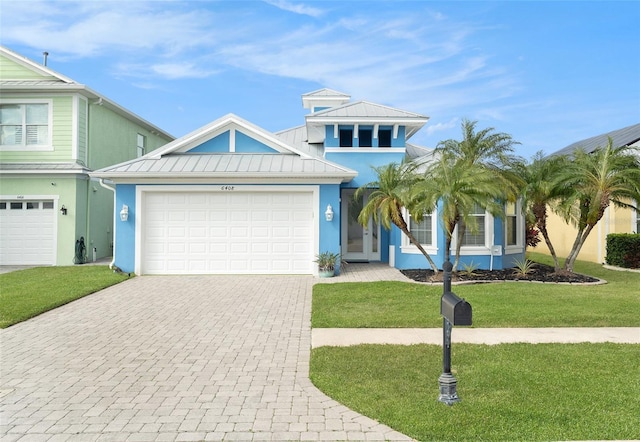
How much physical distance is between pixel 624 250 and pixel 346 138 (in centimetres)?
1046

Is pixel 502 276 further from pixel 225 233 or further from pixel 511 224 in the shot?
pixel 225 233

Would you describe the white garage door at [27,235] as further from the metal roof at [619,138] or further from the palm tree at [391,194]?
the metal roof at [619,138]

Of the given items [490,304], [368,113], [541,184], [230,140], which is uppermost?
[368,113]

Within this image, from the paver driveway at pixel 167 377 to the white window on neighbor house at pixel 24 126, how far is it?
33.3 feet

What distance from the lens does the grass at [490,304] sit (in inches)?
304

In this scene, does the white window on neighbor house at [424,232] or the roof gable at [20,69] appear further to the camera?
the roof gable at [20,69]

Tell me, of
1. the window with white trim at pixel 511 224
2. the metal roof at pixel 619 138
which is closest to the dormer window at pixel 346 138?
the window with white trim at pixel 511 224

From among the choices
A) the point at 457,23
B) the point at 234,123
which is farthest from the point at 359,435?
the point at 234,123

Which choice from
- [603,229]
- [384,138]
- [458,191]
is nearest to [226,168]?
[384,138]

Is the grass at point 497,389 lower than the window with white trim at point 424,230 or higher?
lower

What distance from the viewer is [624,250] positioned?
50.9 ft

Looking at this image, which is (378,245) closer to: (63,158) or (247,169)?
(247,169)

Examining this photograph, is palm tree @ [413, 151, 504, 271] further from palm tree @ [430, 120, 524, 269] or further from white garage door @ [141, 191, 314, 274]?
white garage door @ [141, 191, 314, 274]

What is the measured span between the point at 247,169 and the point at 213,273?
10.9 ft
